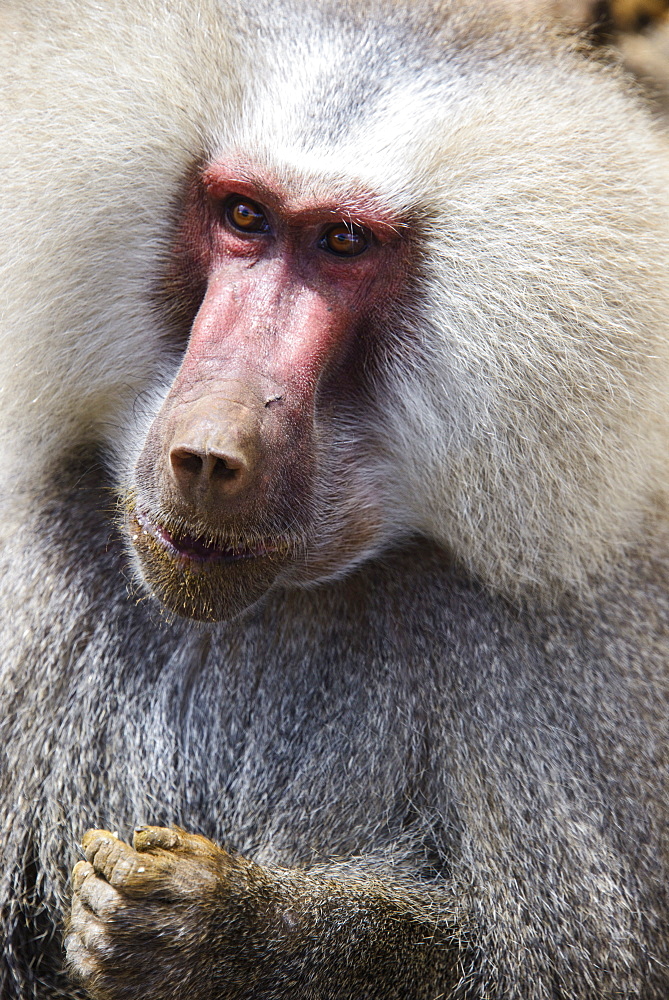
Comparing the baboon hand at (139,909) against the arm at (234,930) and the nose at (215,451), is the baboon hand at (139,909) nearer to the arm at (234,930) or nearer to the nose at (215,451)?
the arm at (234,930)

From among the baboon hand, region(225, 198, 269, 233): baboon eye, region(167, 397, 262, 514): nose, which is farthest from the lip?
region(225, 198, 269, 233): baboon eye

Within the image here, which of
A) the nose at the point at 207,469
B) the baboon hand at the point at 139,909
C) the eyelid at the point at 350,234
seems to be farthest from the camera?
the eyelid at the point at 350,234

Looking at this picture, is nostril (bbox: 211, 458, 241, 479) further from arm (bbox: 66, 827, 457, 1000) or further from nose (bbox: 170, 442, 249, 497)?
arm (bbox: 66, 827, 457, 1000)

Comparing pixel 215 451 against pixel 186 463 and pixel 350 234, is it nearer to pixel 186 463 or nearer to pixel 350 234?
pixel 186 463

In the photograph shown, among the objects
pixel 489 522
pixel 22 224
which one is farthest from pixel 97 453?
pixel 489 522

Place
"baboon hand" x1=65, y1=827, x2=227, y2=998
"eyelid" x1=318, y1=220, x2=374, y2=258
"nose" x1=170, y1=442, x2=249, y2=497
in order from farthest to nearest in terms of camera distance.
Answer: "eyelid" x1=318, y1=220, x2=374, y2=258 → "baboon hand" x1=65, y1=827, x2=227, y2=998 → "nose" x1=170, y1=442, x2=249, y2=497

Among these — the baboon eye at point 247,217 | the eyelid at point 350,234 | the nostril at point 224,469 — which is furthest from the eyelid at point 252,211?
the nostril at point 224,469
